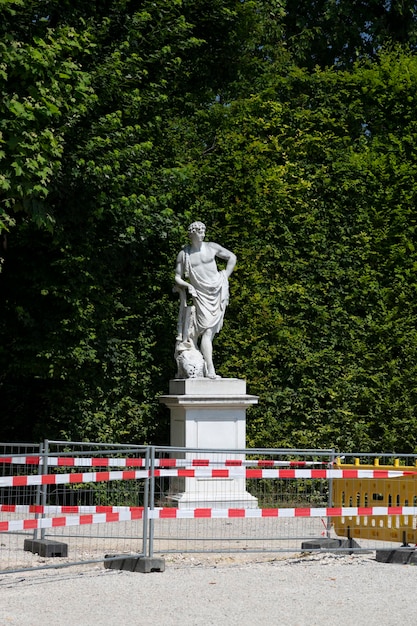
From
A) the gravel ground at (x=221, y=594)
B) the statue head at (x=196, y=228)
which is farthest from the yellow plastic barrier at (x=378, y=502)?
the statue head at (x=196, y=228)

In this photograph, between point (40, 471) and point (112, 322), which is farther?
point (112, 322)

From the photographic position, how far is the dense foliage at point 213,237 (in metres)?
12.8

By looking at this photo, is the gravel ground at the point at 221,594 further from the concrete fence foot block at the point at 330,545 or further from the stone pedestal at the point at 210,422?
the stone pedestal at the point at 210,422

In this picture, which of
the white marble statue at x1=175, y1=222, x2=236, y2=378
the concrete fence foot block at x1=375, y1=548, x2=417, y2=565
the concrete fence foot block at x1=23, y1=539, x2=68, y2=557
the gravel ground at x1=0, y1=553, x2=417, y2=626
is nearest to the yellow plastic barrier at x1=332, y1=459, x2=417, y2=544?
the concrete fence foot block at x1=375, y1=548, x2=417, y2=565

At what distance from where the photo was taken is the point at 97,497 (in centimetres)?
1330

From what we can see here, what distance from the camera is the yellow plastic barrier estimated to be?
9.38m

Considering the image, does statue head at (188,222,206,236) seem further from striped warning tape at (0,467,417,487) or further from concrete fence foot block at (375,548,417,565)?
concrete fence foot block at (375,548,417,565)

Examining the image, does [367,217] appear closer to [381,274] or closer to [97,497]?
[381,274]

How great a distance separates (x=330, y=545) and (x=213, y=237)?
592 centimetres

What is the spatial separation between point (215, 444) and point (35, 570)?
16.0 ft

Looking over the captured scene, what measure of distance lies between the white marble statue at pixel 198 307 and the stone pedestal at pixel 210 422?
0.21m

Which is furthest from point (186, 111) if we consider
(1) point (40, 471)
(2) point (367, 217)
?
(1) point (40, 471)

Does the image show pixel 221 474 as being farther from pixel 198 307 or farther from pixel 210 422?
pixel 198 307

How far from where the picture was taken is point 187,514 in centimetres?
861
